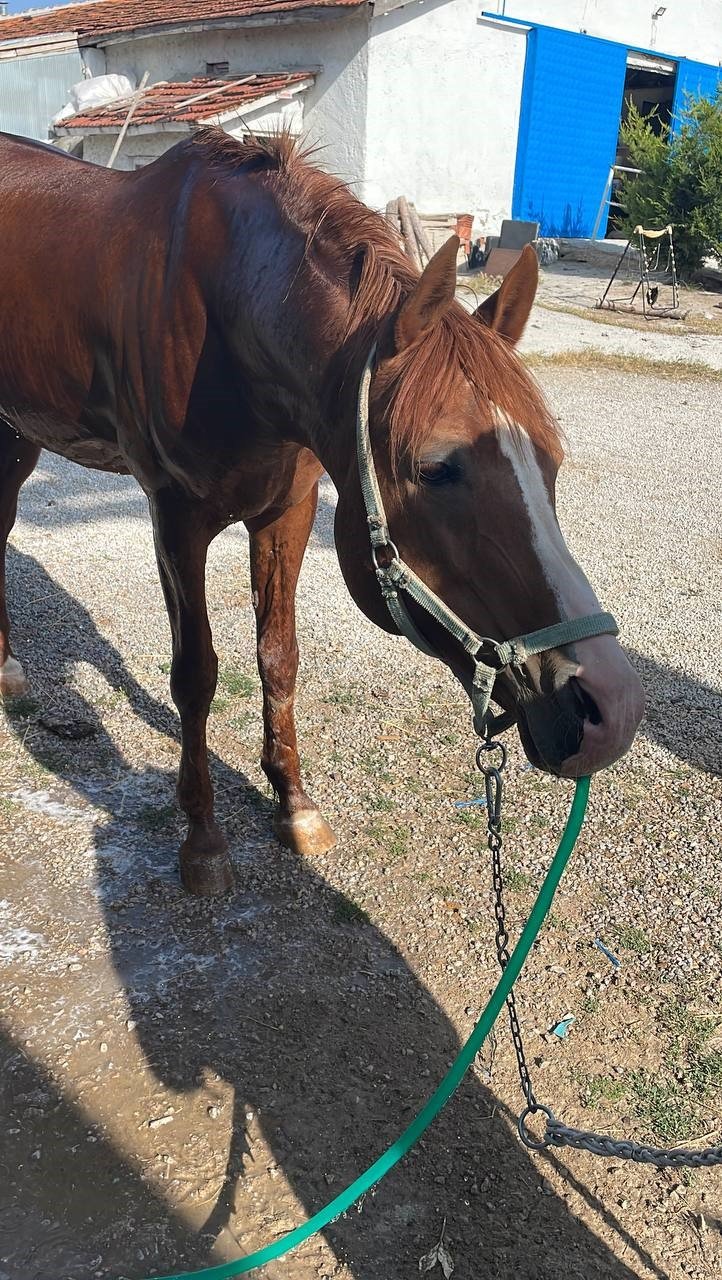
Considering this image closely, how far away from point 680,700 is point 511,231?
13.3m

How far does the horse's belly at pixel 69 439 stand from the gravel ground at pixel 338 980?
43.6 inches

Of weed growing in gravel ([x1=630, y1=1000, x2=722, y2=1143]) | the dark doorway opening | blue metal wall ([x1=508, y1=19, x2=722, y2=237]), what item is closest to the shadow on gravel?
weed growing in gravel ([x1=630, y1=1000, x2=722, y2=1143])

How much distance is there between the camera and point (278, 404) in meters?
2.27

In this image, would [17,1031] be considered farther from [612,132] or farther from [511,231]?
[612,132]

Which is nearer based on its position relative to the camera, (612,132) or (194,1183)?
(194,1183)

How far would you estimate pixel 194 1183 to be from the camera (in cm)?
200

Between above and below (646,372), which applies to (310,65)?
above

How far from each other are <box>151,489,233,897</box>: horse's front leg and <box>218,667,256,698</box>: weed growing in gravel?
1.07 meters

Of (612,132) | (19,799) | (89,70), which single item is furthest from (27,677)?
(612,132)

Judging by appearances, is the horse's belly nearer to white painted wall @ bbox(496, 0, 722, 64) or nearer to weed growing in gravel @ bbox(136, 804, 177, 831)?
weed growing in gravel @ bbox(136, 804, 177, 831)

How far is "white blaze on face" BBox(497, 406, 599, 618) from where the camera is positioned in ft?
5.28

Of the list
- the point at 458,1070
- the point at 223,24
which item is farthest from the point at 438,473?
the point at 223,24

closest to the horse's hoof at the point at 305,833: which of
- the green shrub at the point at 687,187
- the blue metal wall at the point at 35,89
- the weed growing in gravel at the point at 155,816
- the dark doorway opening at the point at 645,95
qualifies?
the weed growing in gravel at the point at 155,816

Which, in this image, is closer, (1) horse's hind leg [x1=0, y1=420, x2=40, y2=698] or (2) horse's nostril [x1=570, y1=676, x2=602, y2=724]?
(2) horse's nostril [x1=570, y1=676, x2=602, y2=724]
